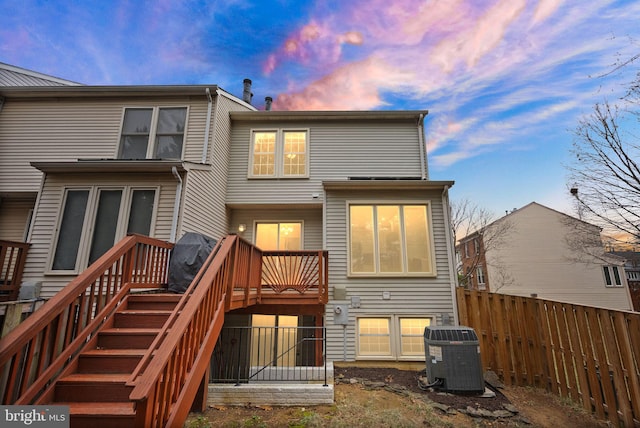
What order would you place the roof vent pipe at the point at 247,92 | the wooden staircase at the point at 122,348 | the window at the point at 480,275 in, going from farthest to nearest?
the window at the point at 480,275 → the roof vent pipe at the point at 247,92 → the wooden staircase at the point at 122,348

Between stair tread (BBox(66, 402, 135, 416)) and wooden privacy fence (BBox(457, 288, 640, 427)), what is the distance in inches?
234

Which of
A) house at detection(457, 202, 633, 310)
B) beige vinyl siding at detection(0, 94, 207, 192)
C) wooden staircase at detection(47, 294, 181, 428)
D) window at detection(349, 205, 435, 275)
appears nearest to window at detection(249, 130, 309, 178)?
beige vinyl siding at detection(0, 94, 207, 192)

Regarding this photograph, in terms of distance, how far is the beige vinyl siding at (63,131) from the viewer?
763 cm

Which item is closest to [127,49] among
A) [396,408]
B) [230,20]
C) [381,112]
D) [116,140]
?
[230,20]

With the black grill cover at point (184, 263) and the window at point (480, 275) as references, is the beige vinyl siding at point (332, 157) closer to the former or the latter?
the black grill cover at point (184, 263)

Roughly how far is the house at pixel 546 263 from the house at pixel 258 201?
41.8 ft

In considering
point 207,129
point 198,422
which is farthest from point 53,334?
point 207,129

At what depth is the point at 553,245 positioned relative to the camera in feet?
59.6

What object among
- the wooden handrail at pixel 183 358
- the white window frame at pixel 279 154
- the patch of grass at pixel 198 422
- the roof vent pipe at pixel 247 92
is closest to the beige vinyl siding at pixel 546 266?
the white window frame at pixel 279 154

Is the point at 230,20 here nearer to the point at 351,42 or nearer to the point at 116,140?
the point at 351,42

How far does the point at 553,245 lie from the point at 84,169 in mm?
24715

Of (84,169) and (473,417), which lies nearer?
(473,417)

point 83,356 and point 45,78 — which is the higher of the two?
point 45,78

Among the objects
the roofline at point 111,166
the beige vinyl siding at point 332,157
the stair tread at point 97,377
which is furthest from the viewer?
the beige vinyl siding at point 332,157
